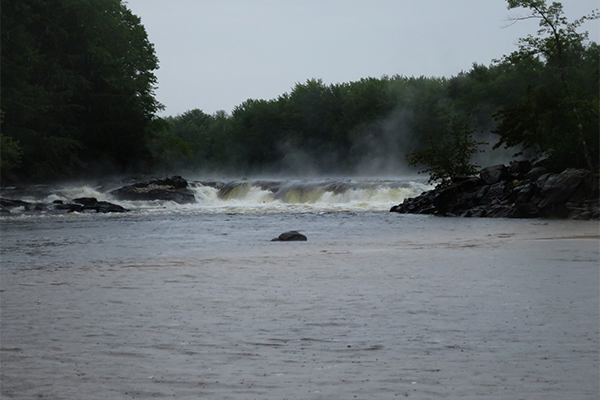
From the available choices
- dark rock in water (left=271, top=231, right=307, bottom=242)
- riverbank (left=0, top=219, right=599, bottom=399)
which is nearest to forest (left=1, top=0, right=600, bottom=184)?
dark rock in water (left=271, top=231, right=307, bottom=242)

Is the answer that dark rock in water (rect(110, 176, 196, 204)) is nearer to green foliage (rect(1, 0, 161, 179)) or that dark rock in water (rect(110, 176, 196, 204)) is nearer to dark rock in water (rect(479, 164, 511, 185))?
green foliage (rect(1, 0, 161, 179))

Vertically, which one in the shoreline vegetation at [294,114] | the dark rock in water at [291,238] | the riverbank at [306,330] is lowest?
the riverbank at [306,330]

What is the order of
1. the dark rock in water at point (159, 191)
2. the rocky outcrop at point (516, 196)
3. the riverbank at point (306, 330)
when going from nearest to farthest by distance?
the riverbank at point (306, 330) < the rocky outcrop at point (516, 196) < the dark rock in water at point (159, 191)

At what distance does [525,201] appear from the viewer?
26.3m

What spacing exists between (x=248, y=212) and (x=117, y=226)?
9.56 metres

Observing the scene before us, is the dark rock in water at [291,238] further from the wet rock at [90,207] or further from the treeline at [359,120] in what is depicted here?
the treeline at [359,120]

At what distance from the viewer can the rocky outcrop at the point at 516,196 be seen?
24848 mm

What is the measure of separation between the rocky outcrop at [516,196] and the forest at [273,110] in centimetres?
114

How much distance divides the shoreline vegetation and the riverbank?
17.2 metres

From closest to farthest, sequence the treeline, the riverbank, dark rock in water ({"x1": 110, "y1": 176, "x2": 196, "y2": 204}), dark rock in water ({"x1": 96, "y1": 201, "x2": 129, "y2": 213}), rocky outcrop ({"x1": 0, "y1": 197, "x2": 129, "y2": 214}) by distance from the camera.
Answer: the riverbank < rocky outcrop ({"x1": 0, "y1": 197, "x2": 129, "y2": 214}) < dark rock in water ({"x1": 96, "y1": 201, "x2": 129, "y2": 213}) < dark rock in water ({"x1": 110, "y1": 176, "x2": 196, "y2": 204}) < the treeline

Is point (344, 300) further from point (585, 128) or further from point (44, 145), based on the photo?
point (44, 145)

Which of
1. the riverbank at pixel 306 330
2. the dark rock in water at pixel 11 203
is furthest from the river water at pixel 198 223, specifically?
the riverbank at pixel 306 330

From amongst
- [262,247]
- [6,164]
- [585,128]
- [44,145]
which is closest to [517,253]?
[262,247]

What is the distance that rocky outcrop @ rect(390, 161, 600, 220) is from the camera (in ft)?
81.5
